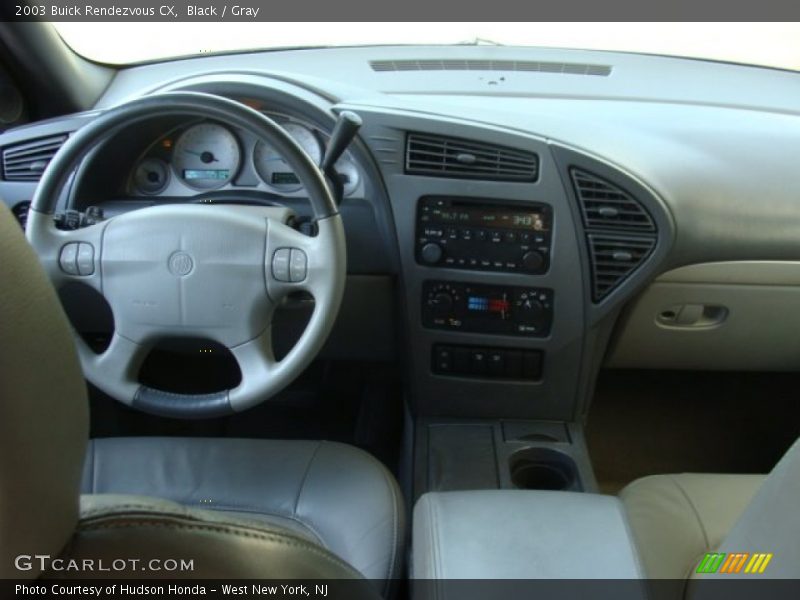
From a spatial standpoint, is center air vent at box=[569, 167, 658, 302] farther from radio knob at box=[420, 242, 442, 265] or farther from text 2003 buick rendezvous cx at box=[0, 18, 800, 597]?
radio knob at box=[420, 242, 442, 265]

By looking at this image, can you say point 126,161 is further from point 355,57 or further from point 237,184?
point 355,57

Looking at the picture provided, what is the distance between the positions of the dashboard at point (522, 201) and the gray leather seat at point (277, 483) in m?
0.45

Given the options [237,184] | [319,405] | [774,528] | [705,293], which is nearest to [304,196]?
[237,184]

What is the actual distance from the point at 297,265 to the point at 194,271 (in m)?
0.19

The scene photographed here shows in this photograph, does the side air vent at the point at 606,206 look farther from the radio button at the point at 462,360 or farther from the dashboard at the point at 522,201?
the radio button at the point at 462,360

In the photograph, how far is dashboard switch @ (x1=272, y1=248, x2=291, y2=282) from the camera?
53.0 inches

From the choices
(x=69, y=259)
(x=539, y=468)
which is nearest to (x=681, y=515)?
(x=539, y=468)

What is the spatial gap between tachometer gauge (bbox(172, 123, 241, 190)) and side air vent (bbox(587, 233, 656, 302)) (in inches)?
30.5

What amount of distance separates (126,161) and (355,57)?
624 millimetres

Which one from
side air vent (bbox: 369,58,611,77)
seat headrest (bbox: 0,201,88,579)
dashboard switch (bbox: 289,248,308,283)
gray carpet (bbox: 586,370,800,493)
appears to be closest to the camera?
seat headrest (bbox: 0,201,88,579)

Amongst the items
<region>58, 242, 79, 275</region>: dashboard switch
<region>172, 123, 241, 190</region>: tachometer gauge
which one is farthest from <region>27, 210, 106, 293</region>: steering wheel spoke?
<region>172, 123, 241, 190</region>: tachometer gauge

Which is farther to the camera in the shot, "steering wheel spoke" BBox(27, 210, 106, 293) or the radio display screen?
the radio display screen

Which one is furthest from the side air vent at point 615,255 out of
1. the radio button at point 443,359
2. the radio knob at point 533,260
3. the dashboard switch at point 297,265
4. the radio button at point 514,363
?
the dashboard switch at point 297,265

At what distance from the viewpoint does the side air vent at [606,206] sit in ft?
4.93
